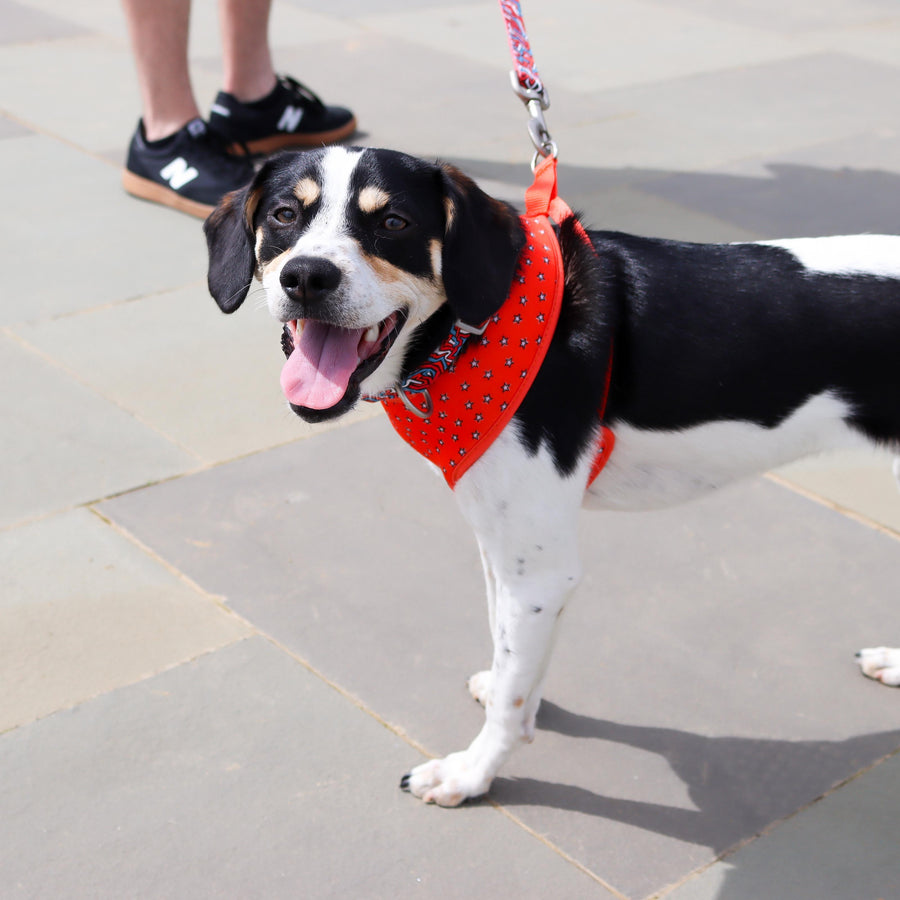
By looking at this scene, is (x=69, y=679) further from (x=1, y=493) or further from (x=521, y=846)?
(x=521, y=846)

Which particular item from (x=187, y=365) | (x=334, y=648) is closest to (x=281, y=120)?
(x=187, y=365)

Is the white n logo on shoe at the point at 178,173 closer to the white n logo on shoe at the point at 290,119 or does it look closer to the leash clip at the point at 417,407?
the white n logo on shoe at the point at 290,119

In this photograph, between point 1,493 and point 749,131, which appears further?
point 749,131

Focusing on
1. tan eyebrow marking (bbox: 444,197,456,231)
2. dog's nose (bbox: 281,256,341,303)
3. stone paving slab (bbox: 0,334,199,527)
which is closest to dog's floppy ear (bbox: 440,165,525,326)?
tan eyebrow marking (bbox: 444,197,456,231)

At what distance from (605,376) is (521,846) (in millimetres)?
1069

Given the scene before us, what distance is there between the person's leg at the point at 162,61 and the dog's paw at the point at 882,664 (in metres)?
4.31

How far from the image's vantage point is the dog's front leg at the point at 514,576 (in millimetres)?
2443

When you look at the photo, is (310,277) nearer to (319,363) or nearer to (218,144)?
(319,363)

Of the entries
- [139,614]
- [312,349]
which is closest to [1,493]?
[139,614]

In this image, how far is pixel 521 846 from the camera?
259 centimetres

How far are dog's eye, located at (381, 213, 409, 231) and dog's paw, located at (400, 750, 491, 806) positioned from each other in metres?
1.25

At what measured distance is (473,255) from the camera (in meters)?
2.31

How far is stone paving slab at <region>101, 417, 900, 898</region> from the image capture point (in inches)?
108

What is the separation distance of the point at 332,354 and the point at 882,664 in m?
1.73
